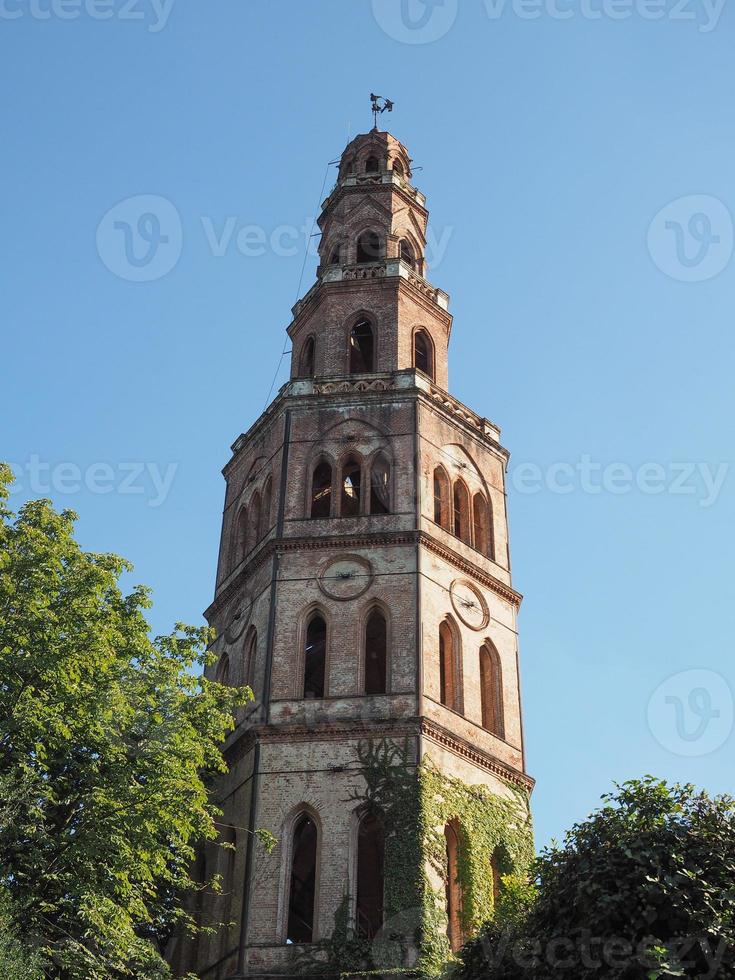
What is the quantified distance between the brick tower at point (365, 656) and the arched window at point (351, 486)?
0.07 metres

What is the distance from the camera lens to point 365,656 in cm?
2914

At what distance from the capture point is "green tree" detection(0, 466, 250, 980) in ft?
65.1

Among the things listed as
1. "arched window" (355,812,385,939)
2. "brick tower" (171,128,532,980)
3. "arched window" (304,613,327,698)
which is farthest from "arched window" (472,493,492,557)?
"arched window" (355,812,385,939)

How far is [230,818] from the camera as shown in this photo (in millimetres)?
27094

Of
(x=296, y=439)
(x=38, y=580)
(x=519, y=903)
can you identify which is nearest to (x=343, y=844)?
(x=519, y=903)

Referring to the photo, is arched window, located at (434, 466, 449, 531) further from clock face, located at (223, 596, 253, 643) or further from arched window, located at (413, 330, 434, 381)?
clock face, located at (223, 596, 253, 643)

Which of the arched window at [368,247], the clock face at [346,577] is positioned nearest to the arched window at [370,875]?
the clock face at [346,577]

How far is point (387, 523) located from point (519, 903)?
11.0 m

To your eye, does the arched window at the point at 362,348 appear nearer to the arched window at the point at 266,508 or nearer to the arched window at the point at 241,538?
the arched window at the point at 266,508

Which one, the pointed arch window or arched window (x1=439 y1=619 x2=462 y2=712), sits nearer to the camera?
arched window (x1=439 y1=619 x2=462 y2=712)

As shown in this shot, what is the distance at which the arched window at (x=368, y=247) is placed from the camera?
4003cm

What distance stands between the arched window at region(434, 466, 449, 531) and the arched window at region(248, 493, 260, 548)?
4750mm

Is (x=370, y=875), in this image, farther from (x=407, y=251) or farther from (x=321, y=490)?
(x=407, y=251)

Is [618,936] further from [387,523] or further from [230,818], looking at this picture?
[387,523]
